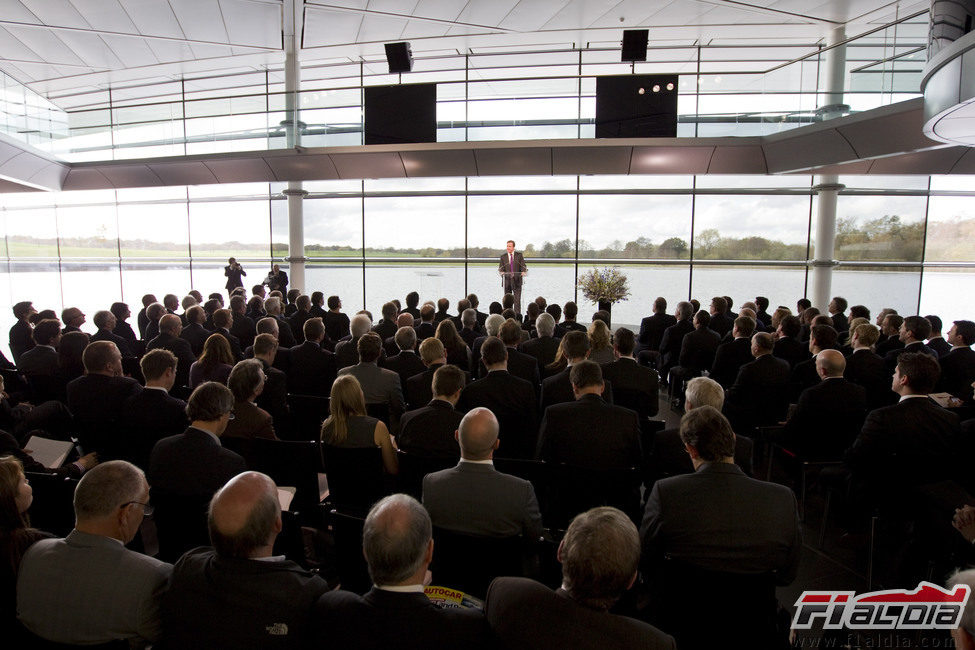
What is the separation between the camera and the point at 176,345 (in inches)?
251

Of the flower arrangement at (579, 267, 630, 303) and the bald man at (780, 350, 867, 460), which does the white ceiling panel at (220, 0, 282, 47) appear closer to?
the flower arrangement at (579, 267, 630, 303)

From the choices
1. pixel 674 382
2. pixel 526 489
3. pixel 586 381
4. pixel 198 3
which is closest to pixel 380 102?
pixel 198 3

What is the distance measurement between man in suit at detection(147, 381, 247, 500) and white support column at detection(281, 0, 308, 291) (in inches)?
413

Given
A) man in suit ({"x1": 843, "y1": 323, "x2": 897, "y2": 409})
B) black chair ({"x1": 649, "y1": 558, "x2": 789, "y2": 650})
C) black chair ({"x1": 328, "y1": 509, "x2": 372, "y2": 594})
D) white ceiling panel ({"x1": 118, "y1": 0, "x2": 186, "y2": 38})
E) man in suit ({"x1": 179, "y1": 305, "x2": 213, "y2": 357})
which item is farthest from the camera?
white ceiling panel ({"x1": 118, "y1": 0, "x2": 186, "y2": 38})

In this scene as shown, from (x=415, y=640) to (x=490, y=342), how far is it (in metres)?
3.19

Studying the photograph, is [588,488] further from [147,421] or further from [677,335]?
[677,335]

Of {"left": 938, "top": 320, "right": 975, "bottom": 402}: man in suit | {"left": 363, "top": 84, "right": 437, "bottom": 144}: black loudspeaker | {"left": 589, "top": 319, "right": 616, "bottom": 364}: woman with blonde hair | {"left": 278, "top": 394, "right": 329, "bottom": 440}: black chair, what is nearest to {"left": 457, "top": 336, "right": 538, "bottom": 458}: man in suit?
{"left": 278, "top": 394, "right": 329, "bottom": 440}: black chair

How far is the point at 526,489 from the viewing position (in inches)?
106

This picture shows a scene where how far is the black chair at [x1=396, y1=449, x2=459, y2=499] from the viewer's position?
3.36 metres

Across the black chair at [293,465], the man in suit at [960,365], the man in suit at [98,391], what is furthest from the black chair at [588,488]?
the man in suit at [960,365]

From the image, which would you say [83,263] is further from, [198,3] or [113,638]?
[113,638]

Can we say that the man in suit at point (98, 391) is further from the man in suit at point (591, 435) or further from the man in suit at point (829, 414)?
the man in suit at point (829, 414)

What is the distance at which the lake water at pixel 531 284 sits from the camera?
14125 millimetres

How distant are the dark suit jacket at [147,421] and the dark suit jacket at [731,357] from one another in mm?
5437
